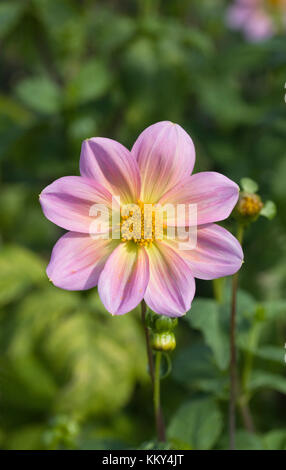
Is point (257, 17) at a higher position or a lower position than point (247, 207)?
higher

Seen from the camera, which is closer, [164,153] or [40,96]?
[164,153]

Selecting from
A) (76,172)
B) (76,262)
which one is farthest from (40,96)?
(76,262)

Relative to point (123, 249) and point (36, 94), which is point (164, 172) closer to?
point (123, 249)

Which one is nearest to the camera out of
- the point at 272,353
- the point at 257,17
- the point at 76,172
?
the point at 272,353

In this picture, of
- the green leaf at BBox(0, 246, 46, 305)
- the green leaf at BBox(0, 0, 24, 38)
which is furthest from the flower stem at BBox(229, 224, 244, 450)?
the green leaf at BBox(0, 0, 24, 38)

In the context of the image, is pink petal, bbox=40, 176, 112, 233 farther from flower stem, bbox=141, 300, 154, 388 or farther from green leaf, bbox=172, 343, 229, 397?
green leaf, bbox=172, 343, 229, 397

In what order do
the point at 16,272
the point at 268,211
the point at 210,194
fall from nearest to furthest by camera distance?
the point at 210,194, the point at 268,211, the point at 16,272

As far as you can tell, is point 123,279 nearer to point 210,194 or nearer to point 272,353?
point 210,194
